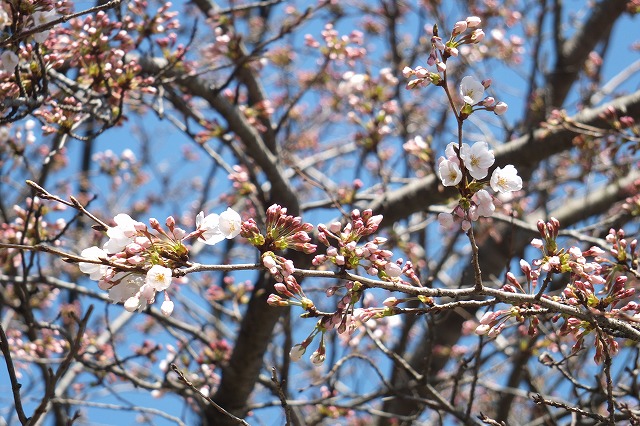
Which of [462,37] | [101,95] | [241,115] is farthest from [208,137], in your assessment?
[462,37]

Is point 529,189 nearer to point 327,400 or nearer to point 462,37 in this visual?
point 327,400

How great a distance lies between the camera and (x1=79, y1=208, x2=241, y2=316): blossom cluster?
1.68 metres

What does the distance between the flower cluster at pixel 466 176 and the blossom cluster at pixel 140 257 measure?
62 centimetres

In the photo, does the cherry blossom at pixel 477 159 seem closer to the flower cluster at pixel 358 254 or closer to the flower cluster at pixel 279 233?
the flower cluster at pixel 358 254

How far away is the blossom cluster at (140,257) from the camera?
66.2 inches

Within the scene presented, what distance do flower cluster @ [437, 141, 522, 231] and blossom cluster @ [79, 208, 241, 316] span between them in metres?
0.62

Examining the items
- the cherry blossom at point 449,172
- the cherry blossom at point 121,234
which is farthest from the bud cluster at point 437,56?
the cherry blossom at point 121,234

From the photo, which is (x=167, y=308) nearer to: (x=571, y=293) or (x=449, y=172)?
(x=449, y=172)

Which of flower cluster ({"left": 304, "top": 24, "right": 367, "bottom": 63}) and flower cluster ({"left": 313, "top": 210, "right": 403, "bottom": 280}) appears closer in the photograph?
flower cluster ({"left": 313, "top": 210, "right": 403, "bottom": 280})

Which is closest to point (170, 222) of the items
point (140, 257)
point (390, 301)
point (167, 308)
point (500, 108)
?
point (140, 257)

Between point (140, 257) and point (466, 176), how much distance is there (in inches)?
37.4

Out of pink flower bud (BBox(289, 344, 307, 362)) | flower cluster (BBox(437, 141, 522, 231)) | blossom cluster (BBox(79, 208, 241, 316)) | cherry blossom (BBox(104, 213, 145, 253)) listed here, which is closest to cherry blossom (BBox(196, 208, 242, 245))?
blossom cluster (BBox(79, 208, 241, 316))

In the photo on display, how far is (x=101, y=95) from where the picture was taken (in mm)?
2885

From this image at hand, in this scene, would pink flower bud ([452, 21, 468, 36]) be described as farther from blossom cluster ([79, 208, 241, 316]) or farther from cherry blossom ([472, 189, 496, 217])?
blossom cluster ([79, 208, 241, 316])
